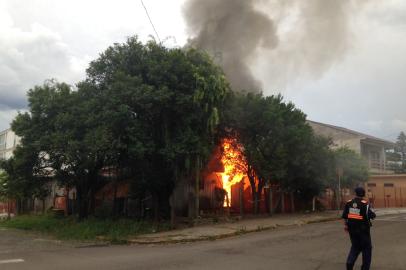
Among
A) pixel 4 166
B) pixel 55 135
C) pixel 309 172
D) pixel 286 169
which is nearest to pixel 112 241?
pixel 55 135

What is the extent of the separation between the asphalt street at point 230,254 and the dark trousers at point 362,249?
2.34ft

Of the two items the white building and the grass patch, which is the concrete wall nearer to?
the grass patch

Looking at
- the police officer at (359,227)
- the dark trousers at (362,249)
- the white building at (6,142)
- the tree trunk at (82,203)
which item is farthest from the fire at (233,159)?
the white building at (6,142)

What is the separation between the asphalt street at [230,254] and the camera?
9391 mm

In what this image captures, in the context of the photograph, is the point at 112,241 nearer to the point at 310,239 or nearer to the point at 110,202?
the point at 310,239

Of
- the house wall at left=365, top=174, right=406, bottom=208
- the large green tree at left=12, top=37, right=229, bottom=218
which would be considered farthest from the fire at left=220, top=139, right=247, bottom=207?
the house wall at left=365, top=174, right=406, bottom=208

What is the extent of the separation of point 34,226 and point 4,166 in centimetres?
430

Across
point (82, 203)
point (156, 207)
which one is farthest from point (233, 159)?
point (82, 203)

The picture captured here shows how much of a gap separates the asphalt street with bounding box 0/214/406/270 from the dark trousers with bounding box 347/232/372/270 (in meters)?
0.71

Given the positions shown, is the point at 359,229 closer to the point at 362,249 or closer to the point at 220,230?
the point at 362,249

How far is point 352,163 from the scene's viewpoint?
1081 inches

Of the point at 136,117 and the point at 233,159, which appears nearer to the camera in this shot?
the point at 136,117

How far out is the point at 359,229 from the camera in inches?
325

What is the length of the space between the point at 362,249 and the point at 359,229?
1.16ft
